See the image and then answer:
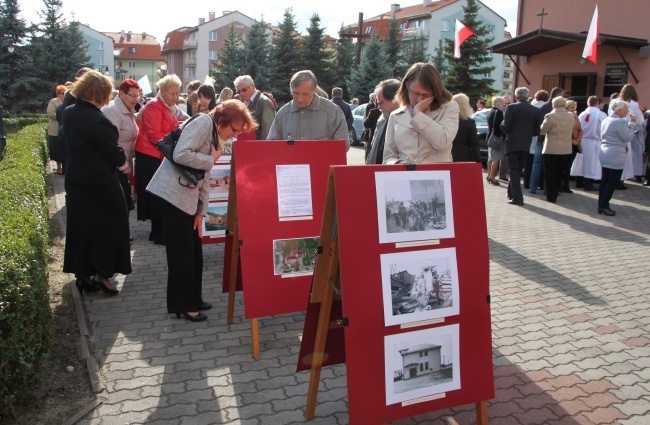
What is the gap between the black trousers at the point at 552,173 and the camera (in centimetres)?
1038

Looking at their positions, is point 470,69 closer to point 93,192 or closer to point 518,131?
point 518,131

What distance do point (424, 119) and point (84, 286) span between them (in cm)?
364

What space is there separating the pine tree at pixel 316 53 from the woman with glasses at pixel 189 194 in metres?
35.2

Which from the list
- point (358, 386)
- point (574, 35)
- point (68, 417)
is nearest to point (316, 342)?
point (358, 386)

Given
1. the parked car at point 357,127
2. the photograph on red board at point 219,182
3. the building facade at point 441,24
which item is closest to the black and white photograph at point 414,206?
the photograph on red board at point 219,182

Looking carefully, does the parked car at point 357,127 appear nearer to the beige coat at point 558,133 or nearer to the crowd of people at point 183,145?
the beige coat at point 558,133

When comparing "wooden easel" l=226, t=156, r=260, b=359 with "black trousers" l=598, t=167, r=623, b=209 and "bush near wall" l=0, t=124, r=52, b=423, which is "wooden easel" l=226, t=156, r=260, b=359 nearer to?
"bush near wall" l=0, t=124, r=52, b=423

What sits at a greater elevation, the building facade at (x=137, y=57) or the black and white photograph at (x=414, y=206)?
the building facade at (x=137, y=57)

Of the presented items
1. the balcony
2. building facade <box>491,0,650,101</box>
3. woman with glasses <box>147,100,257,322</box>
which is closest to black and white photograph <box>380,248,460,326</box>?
woman with glasses <box>147,100,257,322</box>

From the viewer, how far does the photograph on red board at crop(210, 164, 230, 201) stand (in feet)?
21.8

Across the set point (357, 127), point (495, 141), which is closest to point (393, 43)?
point (357, 127)

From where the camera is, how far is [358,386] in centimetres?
281

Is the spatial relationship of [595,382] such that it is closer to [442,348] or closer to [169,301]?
[442,348]

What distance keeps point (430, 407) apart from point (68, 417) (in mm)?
2103
